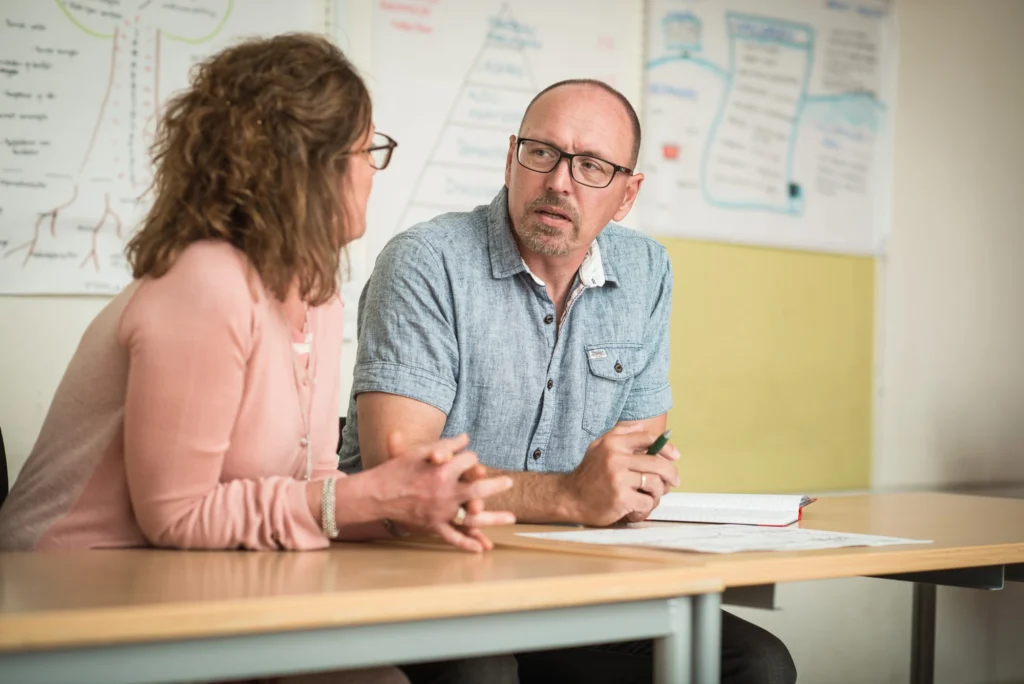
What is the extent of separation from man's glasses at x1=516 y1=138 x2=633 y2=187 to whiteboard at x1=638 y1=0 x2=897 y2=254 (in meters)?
1.21

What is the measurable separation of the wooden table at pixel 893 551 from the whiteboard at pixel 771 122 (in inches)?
53.0

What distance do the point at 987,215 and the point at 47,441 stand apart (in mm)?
3451

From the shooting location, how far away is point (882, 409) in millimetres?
3668

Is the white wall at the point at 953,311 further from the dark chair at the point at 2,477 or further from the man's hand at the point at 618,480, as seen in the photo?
the dark chair at the point at 2,477

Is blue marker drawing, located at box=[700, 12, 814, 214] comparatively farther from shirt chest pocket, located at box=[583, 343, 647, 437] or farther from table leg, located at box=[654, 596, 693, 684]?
table leg, located at box=[654, 596, 693, 684]

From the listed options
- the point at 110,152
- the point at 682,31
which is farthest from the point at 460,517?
the point at 682,31

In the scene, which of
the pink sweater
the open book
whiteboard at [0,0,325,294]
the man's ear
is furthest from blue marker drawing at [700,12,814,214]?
the pink sweater

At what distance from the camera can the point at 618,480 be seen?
151cm

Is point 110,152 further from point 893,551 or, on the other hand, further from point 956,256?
point 956,256

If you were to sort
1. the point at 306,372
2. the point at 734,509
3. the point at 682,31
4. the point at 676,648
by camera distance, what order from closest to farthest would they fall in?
the point at 676,648 → the point at 306,372 → the point at 734,509 → the point at 682,31

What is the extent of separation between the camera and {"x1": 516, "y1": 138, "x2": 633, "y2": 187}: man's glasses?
1.97m

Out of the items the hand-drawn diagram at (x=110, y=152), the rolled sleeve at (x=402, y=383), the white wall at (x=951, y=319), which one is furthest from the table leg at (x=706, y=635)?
the white wall at (x=951, y=319)

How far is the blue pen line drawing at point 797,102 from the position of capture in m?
3.26

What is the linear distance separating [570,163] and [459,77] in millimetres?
1058
